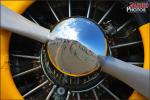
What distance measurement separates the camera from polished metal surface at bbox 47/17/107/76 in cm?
365

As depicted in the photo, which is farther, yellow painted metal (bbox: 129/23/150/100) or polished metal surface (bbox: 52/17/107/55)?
yellow painted metal (bbox: 129/23/150/100)

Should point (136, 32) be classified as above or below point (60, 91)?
above

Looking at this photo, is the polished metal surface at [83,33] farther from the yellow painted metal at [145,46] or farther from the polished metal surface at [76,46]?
the yellow painted metal at [145,46]

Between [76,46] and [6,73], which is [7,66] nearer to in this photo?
A: [6,73]

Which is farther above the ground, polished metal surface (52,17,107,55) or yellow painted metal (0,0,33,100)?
polished metal surface (52,17,107,55)

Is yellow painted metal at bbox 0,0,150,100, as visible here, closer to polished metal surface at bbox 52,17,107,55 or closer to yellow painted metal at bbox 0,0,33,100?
yellow painted metal at bbox 0,0,33,100

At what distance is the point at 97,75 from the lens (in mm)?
3893

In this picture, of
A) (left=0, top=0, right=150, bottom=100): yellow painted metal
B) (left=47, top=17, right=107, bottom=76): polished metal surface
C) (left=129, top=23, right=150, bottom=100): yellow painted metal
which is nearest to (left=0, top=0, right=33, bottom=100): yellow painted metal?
(left=0, top=0, right=150, bottom=100): yellow painted metal

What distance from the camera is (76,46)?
3641mm

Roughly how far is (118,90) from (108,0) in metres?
0.56

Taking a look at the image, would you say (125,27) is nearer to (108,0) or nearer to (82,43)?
(108,0)

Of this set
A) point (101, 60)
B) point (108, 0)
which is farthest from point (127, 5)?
point (101, 60)

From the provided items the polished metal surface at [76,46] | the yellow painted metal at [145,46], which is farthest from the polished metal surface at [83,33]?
the yellow painted metal at [145,46]

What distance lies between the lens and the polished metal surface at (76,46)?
3.65 m
